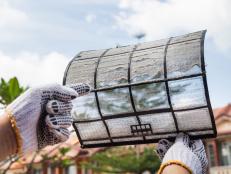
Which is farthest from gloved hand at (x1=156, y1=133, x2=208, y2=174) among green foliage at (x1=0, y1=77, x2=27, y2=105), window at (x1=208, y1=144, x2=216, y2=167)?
window at (x1=208, y1=144, x2=216, y2=167)

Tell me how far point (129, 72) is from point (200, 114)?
0.25 m

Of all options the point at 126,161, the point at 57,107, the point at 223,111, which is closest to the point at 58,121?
the point at 57,107

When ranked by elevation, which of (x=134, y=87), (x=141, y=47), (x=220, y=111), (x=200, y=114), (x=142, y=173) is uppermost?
(x=141, y=47)

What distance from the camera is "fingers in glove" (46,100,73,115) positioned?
35.9 inches

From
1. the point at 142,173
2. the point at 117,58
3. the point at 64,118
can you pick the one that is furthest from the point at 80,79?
the point at 142,173

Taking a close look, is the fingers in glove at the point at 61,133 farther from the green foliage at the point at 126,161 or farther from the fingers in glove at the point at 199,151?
the green foliage at the point at 126,161

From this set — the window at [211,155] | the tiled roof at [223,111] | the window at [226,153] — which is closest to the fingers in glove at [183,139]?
the tiled roof at [223,111]

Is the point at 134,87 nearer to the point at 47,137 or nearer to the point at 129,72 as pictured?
the point at 129,72

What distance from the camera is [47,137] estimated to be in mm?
933

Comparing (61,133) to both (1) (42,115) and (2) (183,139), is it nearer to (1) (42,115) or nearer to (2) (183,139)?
(1) (42,115)

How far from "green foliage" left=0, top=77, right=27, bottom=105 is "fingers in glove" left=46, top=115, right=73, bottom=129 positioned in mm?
6459

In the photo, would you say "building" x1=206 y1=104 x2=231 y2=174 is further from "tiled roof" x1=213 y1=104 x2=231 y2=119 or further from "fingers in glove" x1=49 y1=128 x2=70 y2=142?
"fingers in glove" x1=49 y1=128 x2=70 y2=142

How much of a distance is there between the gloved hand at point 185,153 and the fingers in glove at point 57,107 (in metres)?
0.39

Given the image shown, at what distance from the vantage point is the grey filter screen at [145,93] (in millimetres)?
1301
